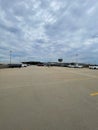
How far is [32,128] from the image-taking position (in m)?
4.00

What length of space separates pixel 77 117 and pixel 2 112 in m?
2.70

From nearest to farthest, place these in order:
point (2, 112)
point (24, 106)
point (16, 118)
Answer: point (16, 118) < point (2, 112) < point (24, 106)

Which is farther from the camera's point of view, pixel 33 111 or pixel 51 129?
pixel 33 111

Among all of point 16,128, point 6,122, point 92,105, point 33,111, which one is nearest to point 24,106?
point 33,111

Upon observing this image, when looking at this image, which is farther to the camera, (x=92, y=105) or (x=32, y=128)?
(x=92, y=105)

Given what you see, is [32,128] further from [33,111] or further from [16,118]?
[33,111]

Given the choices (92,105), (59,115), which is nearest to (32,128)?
(59,115)

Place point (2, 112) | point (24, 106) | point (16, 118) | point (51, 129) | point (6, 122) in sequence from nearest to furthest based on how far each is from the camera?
point (51, 129) → point (6, 122) → point (16, 118) → point (2, 112) → point (24, 106)

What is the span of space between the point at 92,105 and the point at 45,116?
2.30m

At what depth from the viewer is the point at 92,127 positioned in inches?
158

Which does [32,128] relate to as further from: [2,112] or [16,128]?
[2,112]

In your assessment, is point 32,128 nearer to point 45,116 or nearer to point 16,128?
point 16,128

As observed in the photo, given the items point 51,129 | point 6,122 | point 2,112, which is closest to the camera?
point 51,129

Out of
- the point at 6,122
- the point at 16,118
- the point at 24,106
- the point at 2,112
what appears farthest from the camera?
the point at 24,106
